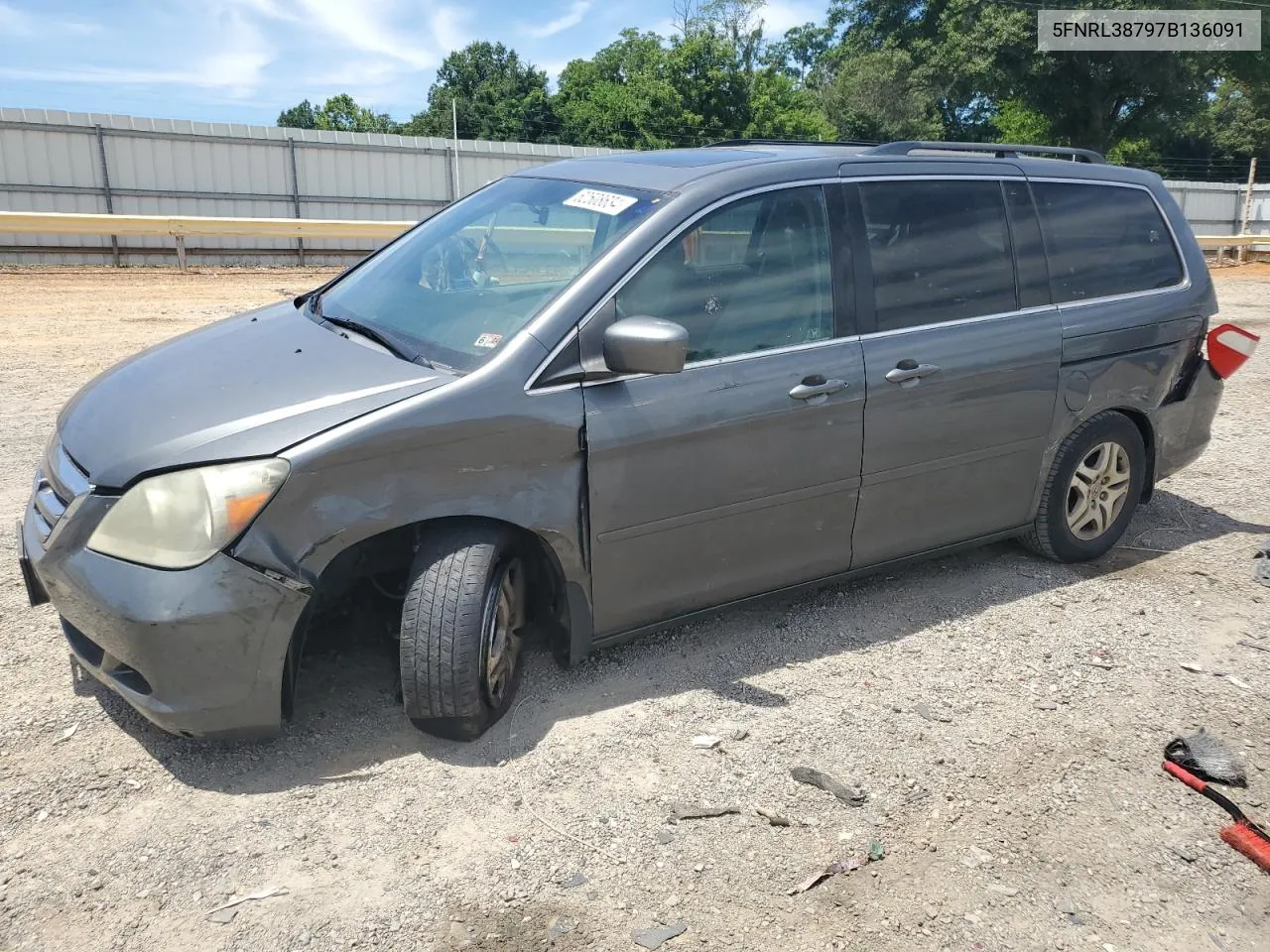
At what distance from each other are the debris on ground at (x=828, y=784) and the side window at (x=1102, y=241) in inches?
98.0

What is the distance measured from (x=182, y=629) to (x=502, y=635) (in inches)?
39.0

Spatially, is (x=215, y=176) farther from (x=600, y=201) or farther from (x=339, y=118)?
(x=339, y=118)

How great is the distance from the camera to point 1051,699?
383 cm

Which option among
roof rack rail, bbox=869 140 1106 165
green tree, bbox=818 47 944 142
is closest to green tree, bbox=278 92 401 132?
green tree, bbox=818 47 944 142

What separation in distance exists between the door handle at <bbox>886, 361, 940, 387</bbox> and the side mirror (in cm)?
110

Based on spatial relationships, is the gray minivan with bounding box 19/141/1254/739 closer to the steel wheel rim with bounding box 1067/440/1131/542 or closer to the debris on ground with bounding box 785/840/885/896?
the steel wheel rim with bounding box 1067/440/1131/542

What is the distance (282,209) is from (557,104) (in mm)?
36814

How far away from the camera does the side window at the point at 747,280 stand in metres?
3.57

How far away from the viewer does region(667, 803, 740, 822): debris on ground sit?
3.08 meters

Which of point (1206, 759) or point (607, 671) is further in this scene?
point (607, 671)

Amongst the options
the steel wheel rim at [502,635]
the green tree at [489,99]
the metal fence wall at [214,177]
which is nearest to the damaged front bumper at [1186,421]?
the steel wheel rim at [502,635]

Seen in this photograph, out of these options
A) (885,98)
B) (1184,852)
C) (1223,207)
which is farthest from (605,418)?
(885,98)

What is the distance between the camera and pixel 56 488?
3.23 metres

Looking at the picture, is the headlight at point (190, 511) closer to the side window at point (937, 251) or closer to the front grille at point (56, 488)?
the front grille at point (56, 488)
